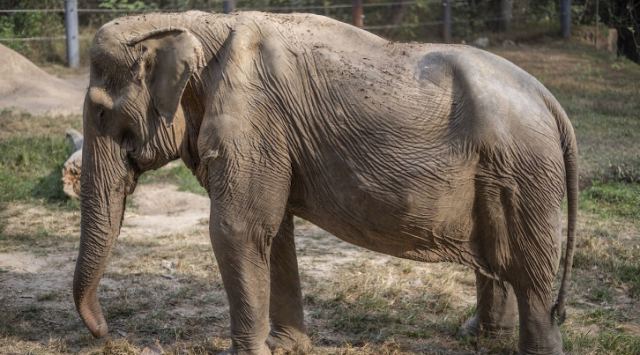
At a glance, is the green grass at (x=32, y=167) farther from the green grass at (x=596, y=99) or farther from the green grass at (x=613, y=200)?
the green grass at (x=596, y=99)

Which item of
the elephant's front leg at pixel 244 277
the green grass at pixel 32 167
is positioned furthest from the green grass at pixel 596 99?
the elephant's front leg at pixel 244 277

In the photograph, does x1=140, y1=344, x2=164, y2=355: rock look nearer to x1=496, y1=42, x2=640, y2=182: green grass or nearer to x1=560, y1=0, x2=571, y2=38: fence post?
x1=496, y1=42, x2=640, y2=182: green grass

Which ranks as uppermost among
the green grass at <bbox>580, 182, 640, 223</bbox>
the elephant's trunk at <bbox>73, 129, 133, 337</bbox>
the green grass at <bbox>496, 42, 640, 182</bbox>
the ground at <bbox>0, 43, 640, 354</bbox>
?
the elephant's trunk at <bbox>73, 129, 133, 337</bbox>

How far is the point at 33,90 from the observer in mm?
12953

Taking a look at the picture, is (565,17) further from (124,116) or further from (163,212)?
(124,116)

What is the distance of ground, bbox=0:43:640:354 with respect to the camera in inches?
209

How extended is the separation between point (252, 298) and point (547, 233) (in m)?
1.49

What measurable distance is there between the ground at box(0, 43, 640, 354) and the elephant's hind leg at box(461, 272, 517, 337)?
0.10m

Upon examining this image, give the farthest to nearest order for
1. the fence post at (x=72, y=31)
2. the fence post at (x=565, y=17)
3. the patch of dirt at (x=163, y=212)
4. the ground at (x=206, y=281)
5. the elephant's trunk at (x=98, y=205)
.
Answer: the fence post at (x=565, y=17), the fence post at (x=72, y=31), the patch of dirt at (x=163, y=212), the ground at (x=206, y=281), the elephant's trunk at (x=98, y=205)

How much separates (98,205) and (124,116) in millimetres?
503

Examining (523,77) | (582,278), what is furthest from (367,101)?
(582,278)

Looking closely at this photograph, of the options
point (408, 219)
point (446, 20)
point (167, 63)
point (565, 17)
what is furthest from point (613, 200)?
point (565, 17)

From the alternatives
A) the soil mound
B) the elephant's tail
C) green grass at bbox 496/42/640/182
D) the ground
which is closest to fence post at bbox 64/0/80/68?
the soil mound

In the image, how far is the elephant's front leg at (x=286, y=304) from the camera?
5.08 meters
